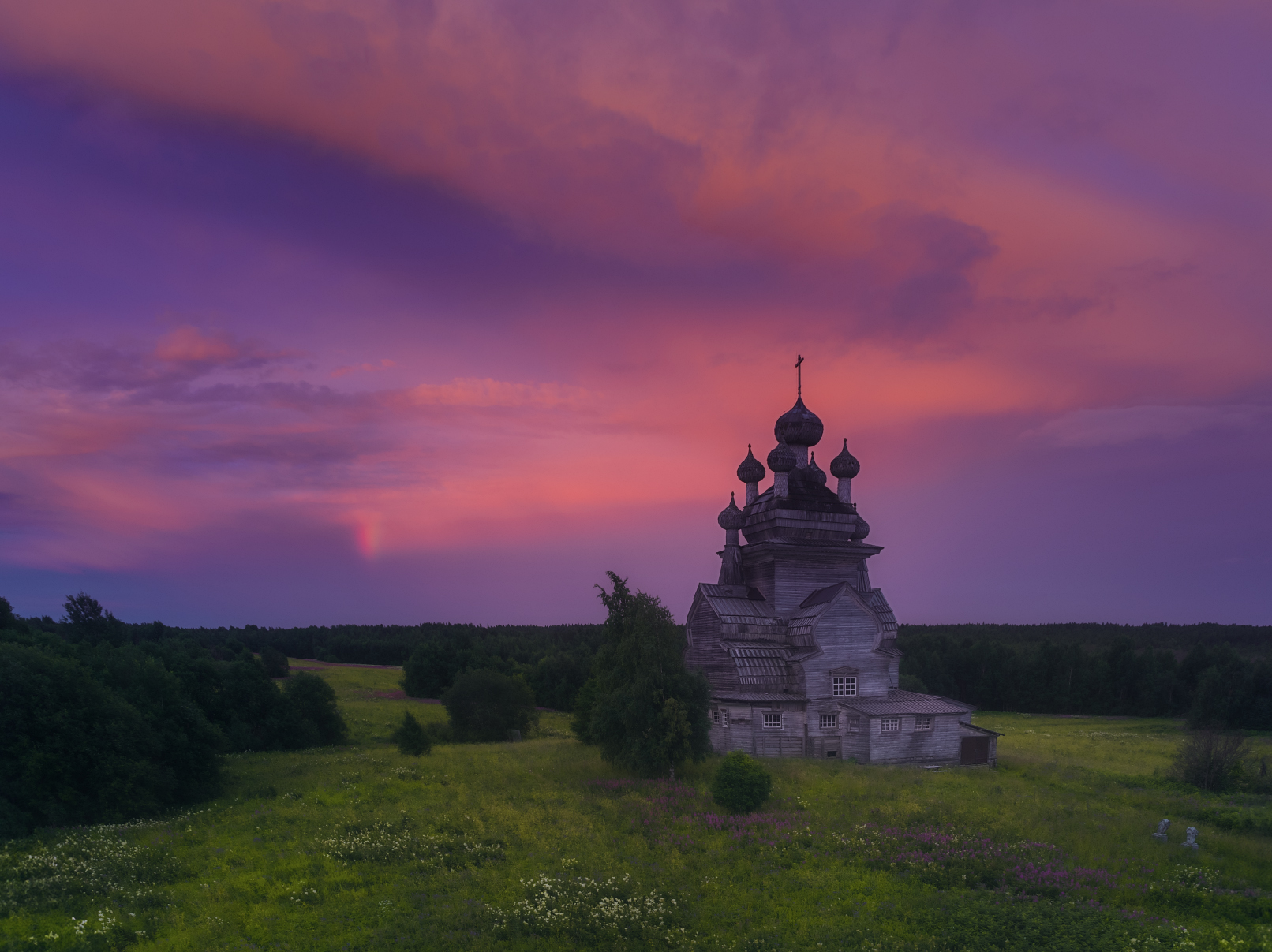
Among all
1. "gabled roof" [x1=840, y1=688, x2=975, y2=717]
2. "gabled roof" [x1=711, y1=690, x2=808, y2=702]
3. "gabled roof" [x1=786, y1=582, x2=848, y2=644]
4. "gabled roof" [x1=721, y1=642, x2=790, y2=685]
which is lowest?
"gabled roof" [x1=840, y1=688, x2=975, y2=717]

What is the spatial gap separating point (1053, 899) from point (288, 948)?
16.6 metres

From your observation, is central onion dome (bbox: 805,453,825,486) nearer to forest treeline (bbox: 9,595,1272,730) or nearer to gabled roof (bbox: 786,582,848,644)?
gabled roof (bbox: 786,582,848,644)

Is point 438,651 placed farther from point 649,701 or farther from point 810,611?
point 649,701

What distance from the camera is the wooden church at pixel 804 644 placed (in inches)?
1426

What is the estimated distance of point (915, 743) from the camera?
1414 inches

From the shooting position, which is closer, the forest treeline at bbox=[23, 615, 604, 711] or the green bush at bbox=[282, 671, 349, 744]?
the green bush at bbox=[282, 671, 349, 744]

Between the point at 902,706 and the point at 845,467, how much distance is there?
15.4m

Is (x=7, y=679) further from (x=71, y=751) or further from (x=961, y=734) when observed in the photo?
(x=961, y=734)

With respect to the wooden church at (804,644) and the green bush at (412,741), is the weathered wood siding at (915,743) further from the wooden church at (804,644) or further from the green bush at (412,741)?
the green bush at (412,741)

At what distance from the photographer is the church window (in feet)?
123

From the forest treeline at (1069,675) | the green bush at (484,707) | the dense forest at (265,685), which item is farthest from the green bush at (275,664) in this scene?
the forest treeline at (1069,675)

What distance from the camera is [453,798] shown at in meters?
26.7

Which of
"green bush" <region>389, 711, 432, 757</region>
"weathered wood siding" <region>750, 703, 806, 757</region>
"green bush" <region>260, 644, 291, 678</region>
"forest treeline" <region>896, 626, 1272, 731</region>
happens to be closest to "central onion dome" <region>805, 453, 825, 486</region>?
"weathered wood siding" <region>750, 703, 806, 757</region>

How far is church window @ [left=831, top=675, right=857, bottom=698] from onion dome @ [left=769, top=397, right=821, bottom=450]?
14.0 meters
